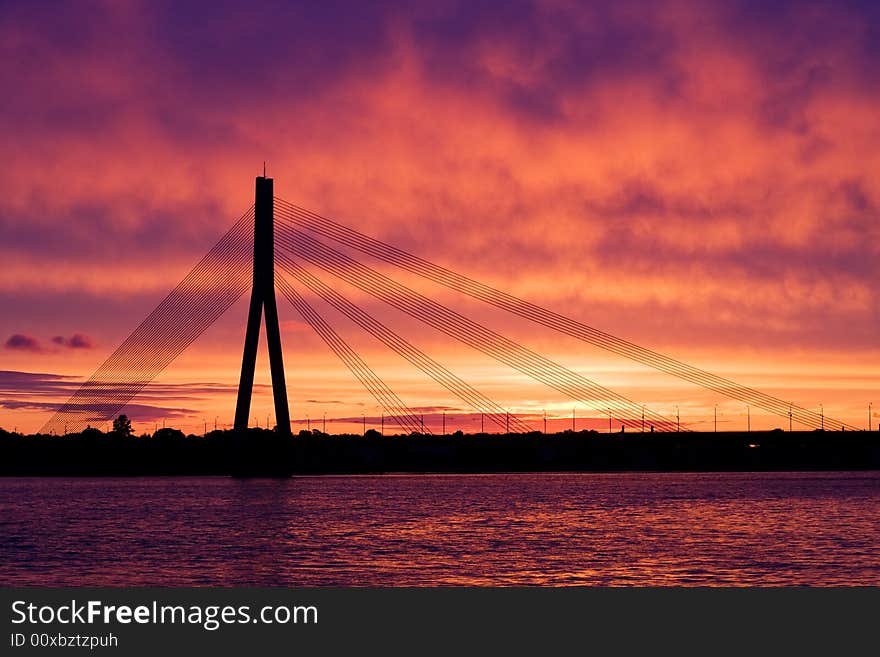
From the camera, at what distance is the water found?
101 feet

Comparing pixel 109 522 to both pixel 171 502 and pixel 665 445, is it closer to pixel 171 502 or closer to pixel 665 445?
pixel 171 502

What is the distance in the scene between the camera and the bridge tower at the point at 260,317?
67.0 metres

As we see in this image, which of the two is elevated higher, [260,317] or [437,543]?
[260,317]

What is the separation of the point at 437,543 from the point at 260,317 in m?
31.9

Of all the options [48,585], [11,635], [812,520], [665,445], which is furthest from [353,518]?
[665,445]

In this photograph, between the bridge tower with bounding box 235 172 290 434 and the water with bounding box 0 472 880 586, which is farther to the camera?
the bridge tower with bounding box 235 172 290 434

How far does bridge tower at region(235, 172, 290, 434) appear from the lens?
67.0m

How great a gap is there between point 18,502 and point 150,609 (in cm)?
6203

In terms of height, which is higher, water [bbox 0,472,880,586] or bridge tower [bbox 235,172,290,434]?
bridge tower [bbox 235,172,290,434]

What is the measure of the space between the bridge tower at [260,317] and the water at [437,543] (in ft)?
18.1

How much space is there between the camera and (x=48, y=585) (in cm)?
2933

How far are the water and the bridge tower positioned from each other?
217 inches

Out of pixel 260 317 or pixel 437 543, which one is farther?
pixel 260 317

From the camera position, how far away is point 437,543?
4034 centimetres
